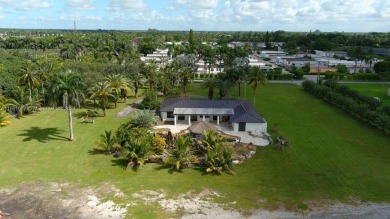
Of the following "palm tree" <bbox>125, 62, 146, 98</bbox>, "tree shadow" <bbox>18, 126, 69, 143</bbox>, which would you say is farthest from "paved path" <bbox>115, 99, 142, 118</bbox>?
"tree shadow" <bbox>18, 126, 69, 143</bbox>

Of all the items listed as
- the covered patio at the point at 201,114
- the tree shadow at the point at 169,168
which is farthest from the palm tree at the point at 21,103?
the tree shadow at the point at 169,168

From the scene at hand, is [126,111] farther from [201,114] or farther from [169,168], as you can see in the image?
[169,168]

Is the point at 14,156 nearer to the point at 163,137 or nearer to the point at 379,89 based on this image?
the point at 163,137

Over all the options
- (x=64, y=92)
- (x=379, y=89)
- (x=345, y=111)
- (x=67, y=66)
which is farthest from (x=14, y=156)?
(x=379, y=89)

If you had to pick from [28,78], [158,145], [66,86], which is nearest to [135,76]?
[28,78]

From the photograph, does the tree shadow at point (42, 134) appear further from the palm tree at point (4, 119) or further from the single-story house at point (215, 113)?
the single-story house at point (215, 113)

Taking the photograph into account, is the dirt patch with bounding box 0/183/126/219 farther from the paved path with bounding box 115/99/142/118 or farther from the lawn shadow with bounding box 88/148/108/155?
the paved path with bounding box 115/99/142/118
